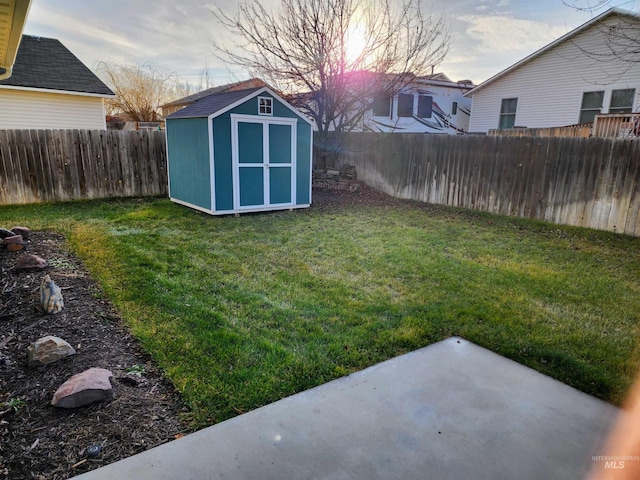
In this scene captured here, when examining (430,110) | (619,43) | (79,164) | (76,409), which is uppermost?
(619,43)

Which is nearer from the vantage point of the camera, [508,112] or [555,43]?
[555,43]

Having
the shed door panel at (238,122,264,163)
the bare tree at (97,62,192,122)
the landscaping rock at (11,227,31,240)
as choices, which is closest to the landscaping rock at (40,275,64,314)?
the landscaping rock at (11,227,31,240)

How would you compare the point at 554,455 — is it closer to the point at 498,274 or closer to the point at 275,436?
the point at 275,436

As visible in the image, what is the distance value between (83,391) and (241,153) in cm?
556

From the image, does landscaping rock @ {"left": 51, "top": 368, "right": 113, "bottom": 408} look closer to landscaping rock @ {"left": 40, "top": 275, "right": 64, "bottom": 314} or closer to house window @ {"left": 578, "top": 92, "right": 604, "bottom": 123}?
landscaping rock @ {"left": 40, "top": 275, "right": 64, "bottom": 314}

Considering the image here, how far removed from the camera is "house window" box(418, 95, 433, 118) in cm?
1839

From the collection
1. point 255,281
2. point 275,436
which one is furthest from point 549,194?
point 275,436

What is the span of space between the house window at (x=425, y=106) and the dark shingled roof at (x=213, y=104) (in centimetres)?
1272

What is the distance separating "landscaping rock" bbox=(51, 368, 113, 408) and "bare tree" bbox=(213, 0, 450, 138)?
936cm

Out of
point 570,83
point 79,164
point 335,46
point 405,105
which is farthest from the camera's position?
point 405,105

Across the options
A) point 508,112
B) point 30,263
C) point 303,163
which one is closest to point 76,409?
point 30,263

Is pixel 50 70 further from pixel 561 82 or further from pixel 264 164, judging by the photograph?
pixel 561 82

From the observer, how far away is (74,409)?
218 cm

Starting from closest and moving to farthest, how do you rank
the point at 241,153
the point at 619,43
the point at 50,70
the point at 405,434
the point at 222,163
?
the point at 405,434 < the point at 222,163 < the point at 241,153 < the point at 50,70 < the point at 619,43
